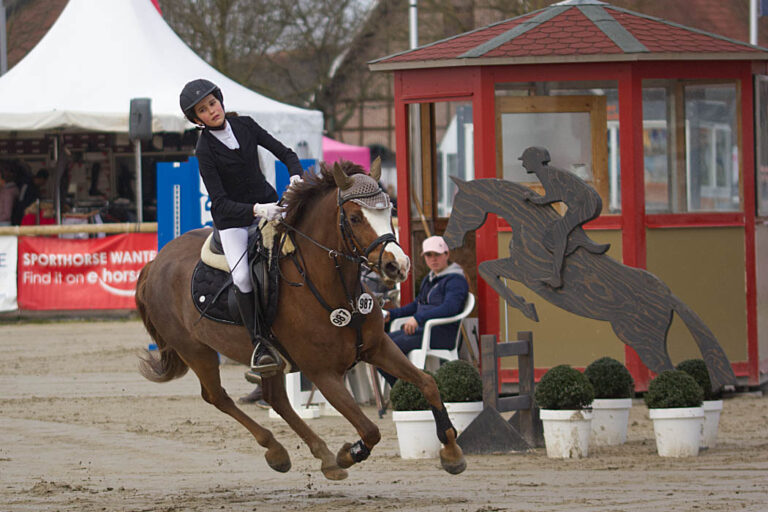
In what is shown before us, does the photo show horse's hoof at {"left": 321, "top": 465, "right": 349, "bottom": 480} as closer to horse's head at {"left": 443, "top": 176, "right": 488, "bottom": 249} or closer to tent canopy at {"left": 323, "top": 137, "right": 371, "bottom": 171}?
horse's head at {"left": 443, "top": 176, "right": 488, "bottom": 249}

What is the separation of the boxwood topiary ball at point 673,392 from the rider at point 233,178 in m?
2.84

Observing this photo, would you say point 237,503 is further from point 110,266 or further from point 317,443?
point 110,266

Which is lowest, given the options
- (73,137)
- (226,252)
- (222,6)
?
(226,252)

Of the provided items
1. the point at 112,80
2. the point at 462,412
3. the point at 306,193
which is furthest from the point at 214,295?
the point at 112,80

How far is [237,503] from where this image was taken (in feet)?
23.3

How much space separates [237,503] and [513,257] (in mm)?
3310

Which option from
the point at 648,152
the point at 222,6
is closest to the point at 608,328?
the point at 648,152

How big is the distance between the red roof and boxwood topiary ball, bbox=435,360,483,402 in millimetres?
3156

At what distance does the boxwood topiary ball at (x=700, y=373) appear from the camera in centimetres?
889

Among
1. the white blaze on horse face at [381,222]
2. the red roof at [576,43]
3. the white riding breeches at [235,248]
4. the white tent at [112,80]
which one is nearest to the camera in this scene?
the white blaze on horse face at [381,222]

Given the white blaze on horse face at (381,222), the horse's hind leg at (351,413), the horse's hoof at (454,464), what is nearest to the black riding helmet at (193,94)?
the white blaze on horse face at (381,222)

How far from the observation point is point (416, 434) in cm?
865

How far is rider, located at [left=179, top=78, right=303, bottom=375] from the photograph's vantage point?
23.5ft

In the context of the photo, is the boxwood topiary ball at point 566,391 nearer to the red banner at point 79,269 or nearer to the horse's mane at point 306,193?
the horse's mane at point 306,193
